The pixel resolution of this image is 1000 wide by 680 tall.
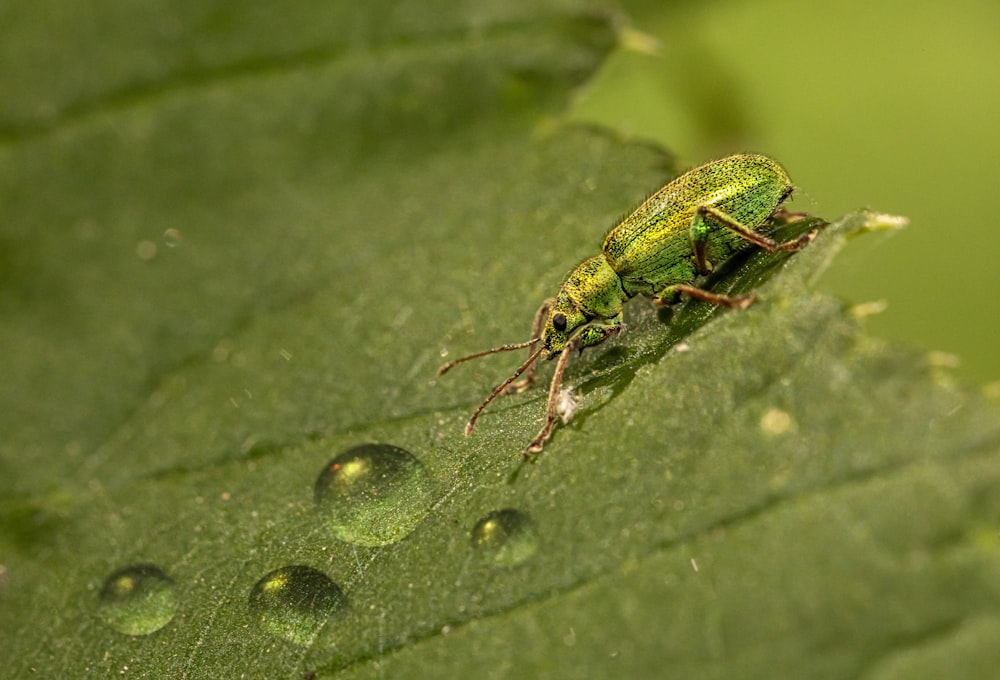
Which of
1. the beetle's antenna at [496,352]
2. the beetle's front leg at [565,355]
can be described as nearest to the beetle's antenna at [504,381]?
the beetle's antenna at [496,352]

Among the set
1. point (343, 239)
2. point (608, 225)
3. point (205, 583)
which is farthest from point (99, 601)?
point (608, 225)

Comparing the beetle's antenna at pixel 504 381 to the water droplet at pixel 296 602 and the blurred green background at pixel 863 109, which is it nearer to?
the water droplet at pixel 296 602

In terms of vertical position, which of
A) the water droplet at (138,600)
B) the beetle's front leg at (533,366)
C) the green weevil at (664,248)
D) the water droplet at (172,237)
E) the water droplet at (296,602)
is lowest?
the water droplet at (138,600)

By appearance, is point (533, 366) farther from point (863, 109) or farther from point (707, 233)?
point (863, 109)

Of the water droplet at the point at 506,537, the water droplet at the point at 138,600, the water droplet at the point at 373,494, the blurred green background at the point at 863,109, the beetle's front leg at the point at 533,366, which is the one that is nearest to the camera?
the water droplet at the point at 506,537

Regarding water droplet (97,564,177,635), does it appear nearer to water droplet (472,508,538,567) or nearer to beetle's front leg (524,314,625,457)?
water droplet (472,508,538,567)

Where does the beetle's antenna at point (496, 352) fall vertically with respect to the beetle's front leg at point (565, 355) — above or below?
below

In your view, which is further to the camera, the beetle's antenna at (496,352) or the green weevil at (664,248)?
the green weevil at (664,248)
